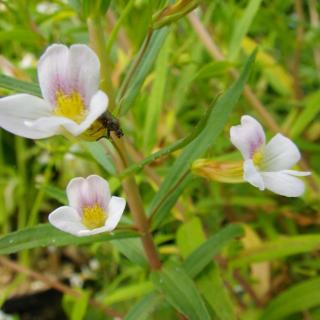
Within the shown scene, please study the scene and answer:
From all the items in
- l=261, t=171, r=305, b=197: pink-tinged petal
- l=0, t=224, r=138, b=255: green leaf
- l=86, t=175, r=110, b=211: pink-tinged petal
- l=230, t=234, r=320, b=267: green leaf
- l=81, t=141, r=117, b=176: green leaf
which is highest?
l=81, t=141, r=117, b=176: green leaf


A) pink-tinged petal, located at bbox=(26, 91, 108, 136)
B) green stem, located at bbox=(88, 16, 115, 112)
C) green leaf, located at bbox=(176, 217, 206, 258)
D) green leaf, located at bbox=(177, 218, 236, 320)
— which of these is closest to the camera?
pink-tinged petal, located at bbox=(26, 91, 108, 136)

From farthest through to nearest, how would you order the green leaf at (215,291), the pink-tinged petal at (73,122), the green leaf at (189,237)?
1. the green leaf at (189,237)
2. the green leaf at (215,291)
3. the pink-tinged petal at (73,122)

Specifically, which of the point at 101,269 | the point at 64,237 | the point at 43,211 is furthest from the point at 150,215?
the point at 43,211

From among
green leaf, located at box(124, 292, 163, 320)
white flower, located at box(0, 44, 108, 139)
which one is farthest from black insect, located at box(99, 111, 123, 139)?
green leaf, located at box(124, 292, 163, 320)

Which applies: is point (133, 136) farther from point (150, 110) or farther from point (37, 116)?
point (37, 116)

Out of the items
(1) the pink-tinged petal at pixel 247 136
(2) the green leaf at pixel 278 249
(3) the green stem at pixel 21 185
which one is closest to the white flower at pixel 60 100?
(1) the pink-tinged petal at pixel 247 136

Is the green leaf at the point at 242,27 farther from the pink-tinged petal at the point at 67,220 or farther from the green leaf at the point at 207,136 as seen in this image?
the pink-tinged petal at the point at 67,220

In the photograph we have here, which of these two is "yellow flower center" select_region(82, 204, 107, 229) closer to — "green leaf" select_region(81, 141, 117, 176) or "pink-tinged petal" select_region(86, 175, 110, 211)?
"pink-tinged petal" select_region(86, 175, 110, 211)
